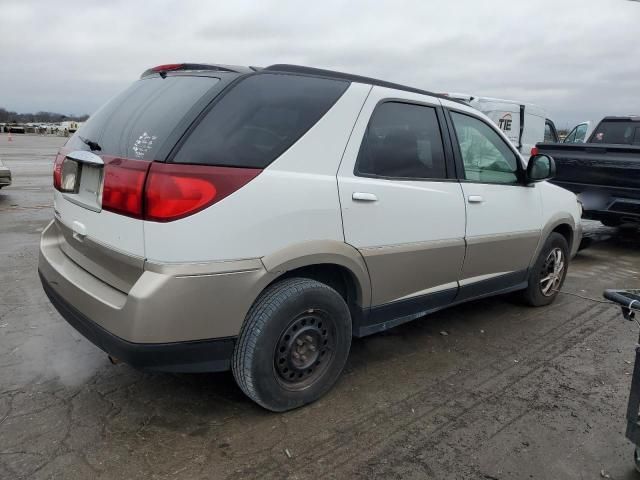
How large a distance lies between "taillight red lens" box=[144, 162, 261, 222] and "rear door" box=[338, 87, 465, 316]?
763 millimetres

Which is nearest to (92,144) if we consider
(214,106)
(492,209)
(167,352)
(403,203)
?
(214,106)

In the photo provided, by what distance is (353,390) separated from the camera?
320cm

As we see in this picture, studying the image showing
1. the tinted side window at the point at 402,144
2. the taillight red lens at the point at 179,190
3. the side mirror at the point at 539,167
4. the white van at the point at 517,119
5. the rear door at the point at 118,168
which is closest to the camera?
the taillight red lens at the point at 179,190

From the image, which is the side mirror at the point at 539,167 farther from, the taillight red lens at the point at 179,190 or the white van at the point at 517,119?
the white van at the point at 517,119

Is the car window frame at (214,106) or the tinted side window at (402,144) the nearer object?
the car window frame at (214,106)

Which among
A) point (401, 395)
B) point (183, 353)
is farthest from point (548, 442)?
point (183, 353)

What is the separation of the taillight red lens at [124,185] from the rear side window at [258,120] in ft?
0.64

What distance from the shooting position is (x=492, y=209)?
3.89 meters

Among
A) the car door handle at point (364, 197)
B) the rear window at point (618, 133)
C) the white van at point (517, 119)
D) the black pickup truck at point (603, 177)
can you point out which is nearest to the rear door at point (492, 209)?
the car door handle at point (364, 197)

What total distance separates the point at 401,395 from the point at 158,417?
1415mm

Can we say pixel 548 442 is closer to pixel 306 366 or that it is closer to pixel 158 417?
pixel 306 366

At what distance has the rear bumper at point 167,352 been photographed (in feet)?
7.86

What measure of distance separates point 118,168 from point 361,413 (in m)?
1.85

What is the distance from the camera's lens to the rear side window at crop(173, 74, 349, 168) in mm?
2455
